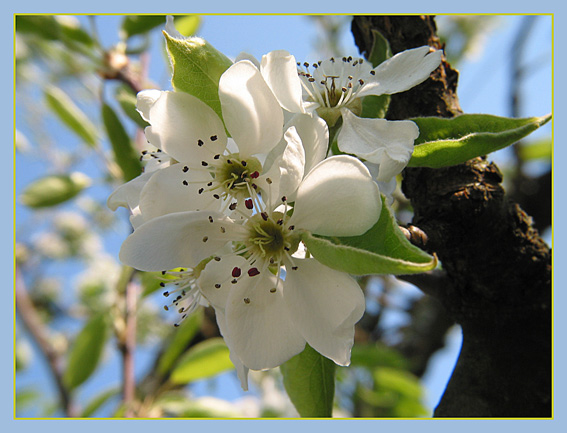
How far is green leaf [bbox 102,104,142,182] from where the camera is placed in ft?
4.05

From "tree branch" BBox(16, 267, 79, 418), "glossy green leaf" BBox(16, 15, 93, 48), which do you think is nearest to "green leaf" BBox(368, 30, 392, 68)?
"glossy green leaf" BBox(16, 15, 93, 48)

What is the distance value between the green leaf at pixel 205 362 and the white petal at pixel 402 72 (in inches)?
35.8

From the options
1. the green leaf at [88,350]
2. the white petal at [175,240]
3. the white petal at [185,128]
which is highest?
the white petal at [185,128]

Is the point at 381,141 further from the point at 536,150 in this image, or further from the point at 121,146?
the point at 536,150

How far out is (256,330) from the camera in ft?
2.11

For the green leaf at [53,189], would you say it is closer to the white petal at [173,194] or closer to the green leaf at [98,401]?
the green leaf at [98,401]

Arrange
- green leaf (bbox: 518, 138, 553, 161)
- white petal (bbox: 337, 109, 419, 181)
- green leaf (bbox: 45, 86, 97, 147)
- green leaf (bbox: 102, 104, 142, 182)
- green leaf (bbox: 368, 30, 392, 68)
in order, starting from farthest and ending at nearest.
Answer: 1. green leaf (bbox: 518, 138, 553, 161)
2. green leaf (bbox: 45, 86, 97, 147)
3. green leaf (bbox: 102, 104, 142, 182)
4. green leaf (bbox: 368, 30, 392, 68)
5. white petal (bbox: 337, 109, 419, 181)

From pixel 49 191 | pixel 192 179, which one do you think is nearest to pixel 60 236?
pixel 49 191

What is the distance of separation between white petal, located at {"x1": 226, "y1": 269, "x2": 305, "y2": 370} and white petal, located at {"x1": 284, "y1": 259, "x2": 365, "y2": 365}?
3cm

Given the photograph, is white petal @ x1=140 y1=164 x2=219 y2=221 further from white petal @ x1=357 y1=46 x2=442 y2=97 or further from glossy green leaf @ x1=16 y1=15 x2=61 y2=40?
glossy green leaf @ x1=16 y1=15 x2=61 y2=40

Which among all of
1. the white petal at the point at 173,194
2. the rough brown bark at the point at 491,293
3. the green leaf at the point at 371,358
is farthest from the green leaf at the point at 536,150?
the white petal at the point at 173,194

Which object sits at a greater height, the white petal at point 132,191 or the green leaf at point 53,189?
the white petal at point 132,191

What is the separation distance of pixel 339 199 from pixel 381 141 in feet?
0.38

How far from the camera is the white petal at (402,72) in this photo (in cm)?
71
